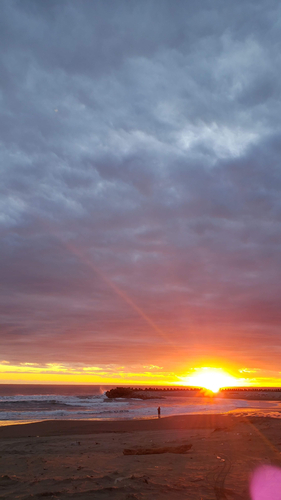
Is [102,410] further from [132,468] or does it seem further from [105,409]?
[132,468]

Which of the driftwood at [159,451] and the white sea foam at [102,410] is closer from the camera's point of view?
the driftwood at [159,451]

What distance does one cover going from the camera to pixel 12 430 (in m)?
23.1

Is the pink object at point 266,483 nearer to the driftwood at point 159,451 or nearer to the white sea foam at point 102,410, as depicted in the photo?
the driftwood at point 159,451

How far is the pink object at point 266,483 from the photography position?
7.75 meters

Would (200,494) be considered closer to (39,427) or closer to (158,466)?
(158,466)

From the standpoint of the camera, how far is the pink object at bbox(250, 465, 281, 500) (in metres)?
7.75

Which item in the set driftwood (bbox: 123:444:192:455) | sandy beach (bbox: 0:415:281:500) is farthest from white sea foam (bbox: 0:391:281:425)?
driftwood (bbox: 123:444:192:455)

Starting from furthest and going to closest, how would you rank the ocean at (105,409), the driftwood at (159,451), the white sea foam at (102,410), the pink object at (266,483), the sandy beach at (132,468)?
the white sea foam at (102,410) < the ocean at (105,409) < the driftwood at (159,451) < the sandy beach at (132,468) < the pink object at (266,483)

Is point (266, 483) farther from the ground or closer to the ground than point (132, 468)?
farther from the ground

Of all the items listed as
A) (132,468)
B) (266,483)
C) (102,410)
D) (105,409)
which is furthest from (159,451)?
(105,409)

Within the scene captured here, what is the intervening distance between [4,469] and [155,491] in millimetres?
6013

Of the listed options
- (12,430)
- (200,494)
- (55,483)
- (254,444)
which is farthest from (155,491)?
(12,430)

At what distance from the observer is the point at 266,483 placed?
8.66 metres

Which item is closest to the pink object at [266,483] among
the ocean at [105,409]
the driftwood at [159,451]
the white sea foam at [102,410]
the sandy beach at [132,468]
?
the sandy beach at [132,468]
